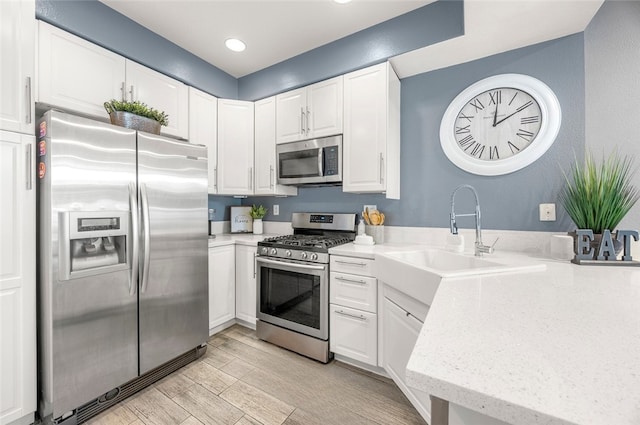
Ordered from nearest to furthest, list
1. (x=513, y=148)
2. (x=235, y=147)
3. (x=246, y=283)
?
1. (x=513, y=148)
2. (x=246, y=283)
3. (x=235, y=147)

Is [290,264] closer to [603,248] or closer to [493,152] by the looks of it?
[493,152]

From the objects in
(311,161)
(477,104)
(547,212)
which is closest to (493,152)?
(477,104)

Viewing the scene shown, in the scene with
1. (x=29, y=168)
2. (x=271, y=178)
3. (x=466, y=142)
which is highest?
(x=466, y=142)

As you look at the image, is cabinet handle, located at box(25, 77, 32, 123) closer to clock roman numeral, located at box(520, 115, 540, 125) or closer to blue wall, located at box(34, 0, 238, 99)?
blue wall, located at box(34, 0, 238, 99)

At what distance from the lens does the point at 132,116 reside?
1789mm

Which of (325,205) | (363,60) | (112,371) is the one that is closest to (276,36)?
(363,60)

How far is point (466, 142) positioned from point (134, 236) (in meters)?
2.48

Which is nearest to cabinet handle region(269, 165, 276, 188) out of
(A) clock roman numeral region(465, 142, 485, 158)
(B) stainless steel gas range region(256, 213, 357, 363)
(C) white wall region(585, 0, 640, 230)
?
(B) stainless steel gas range region(256, 213, 357, 363)

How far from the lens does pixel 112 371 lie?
5.28 feet

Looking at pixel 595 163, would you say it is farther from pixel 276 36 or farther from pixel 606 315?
pixel 276 36

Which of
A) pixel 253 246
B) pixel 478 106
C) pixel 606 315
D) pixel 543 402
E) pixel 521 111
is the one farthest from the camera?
pixel 253 246

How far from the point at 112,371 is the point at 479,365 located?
2.02 m

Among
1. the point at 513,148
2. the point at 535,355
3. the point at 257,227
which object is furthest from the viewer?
the point at 257,227

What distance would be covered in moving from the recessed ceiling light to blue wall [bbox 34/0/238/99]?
1.41ft
